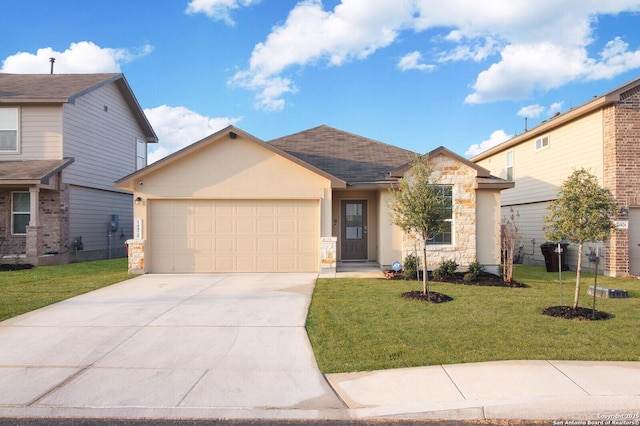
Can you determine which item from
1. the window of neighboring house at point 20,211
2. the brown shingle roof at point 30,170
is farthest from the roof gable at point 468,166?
the window of neighboring house at point 20,211

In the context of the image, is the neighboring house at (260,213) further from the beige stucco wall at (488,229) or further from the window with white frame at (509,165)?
the window with white frame at (509,165)

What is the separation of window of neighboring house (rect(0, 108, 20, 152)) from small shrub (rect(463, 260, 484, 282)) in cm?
1664

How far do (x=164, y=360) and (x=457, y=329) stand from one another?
4.36 metres

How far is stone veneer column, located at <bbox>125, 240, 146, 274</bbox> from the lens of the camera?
1301 cm

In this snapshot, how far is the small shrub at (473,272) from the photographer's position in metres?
12.0

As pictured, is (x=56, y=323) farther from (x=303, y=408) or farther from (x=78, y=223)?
(x=78, y=223)

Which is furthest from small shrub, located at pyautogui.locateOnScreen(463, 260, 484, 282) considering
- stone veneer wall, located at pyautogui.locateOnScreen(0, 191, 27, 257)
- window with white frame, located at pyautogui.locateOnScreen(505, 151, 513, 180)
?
stone veneer wall, located at pyautogui.locateOnScreen(0, 191, 27, 257)

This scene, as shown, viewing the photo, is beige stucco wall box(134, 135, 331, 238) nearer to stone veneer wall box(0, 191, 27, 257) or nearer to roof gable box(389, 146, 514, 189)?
roof gable box(389, 146, 514, 189)

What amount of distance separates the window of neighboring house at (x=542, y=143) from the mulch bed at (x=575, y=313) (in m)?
10.5

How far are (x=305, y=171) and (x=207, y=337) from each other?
754 cm

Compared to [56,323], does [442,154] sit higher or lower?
higher

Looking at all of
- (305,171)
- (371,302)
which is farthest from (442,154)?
(371,302)

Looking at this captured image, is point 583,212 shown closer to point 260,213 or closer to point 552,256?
point 552,256

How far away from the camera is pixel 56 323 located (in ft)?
24.4
